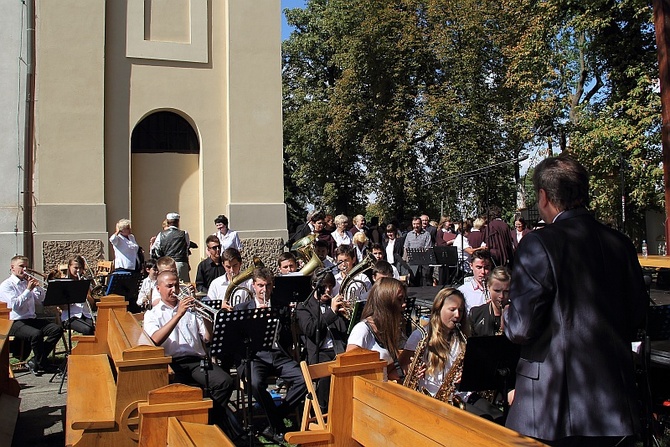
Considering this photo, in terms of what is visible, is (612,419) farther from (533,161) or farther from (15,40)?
(533,161)

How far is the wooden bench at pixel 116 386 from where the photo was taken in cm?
433

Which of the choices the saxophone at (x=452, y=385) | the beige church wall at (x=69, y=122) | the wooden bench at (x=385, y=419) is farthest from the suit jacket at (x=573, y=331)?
the beige church wall at (x=69, y=122)

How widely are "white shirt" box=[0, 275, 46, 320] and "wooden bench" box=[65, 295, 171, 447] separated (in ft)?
10.1

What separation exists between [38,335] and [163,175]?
6.67m

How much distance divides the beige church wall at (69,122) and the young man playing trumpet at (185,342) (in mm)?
8325

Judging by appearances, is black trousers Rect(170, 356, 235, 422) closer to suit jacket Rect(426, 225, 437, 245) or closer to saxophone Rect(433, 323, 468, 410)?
saxophone Rect(433, 323, 468, 410)

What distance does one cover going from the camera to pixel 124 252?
39.7 ft

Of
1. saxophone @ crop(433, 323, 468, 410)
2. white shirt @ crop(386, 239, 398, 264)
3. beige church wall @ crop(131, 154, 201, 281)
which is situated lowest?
saxophone @ crop(433, 323, 468, 410)

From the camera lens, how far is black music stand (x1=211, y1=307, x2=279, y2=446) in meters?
5.76

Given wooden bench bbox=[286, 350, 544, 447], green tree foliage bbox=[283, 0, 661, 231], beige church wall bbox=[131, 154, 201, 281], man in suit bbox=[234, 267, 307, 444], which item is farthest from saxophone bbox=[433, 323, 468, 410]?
green tree foliage bbox=[283, 0, 661, 231]

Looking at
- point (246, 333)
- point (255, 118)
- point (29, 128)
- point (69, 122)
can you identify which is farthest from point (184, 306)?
point (255, 118)

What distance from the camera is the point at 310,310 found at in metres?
6.99

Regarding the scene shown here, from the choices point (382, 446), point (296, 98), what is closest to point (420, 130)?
point (296, 98)

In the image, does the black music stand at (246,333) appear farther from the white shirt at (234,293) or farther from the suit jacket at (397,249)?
the suit jacket at (397,249)
